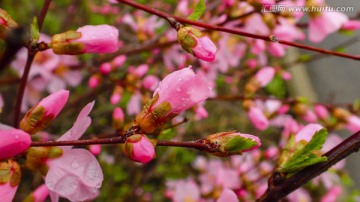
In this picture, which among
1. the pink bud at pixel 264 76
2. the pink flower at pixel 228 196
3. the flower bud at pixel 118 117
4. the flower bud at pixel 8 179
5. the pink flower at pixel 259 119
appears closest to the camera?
the flower bud at pixel 8 179

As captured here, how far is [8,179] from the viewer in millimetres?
725

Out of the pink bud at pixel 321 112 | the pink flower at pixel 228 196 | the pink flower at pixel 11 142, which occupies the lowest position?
the pink bud at pixel 321 112

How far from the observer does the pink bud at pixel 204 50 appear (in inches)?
30.4

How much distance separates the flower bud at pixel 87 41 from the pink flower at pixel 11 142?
0.23m

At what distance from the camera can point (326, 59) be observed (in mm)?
3885

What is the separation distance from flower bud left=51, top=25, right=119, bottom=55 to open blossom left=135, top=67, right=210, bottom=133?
0.15 metres

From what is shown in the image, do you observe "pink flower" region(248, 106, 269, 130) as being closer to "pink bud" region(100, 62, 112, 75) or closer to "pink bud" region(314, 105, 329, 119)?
"pink bud" region(314, 105, 329, 119)

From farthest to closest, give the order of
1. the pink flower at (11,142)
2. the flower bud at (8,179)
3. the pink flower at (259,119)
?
the pink flower at (259,119)
the flower bud at (8,179)
the pink flower at (11,142)

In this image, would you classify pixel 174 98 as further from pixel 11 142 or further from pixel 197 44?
pixel 11 142

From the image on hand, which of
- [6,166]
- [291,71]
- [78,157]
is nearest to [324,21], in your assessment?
[78,157]

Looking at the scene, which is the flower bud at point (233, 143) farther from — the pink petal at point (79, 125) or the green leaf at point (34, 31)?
the green leaf at point (34, 31)

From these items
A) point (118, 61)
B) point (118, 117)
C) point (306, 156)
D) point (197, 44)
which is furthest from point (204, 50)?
point (118, 61)

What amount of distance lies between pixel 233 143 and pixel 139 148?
0.14m

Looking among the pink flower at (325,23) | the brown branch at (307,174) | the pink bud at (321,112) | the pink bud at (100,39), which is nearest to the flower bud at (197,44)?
the pink bud at (100,39)
